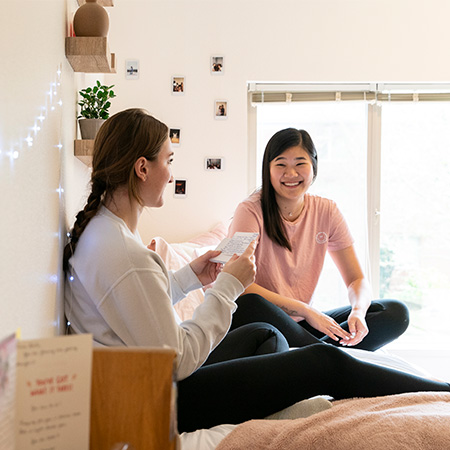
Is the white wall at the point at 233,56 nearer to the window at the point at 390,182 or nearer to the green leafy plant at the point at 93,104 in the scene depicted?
the window at the point at 390,182

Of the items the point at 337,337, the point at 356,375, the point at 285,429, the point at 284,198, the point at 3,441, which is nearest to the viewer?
the point at 3,441

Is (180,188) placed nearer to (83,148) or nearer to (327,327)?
(327,327)

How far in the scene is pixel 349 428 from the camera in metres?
1.08

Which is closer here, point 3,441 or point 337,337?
point 3,441

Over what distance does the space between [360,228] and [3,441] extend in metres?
2.97

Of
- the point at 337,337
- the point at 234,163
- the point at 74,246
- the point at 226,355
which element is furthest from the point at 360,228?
the point at 74,246

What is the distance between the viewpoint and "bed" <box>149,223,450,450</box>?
1.03m

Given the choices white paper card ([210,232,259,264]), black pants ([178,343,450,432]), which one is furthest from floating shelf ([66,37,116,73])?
black pants ([178,343,450,432])

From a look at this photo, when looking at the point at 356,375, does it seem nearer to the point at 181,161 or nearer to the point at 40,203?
the point at 40,203

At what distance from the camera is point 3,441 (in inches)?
21.9

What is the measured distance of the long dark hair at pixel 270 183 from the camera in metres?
2.31

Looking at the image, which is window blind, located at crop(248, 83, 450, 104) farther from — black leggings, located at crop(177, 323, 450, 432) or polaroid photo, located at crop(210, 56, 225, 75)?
black leggings, located at crop(177, 323, 450, 432)

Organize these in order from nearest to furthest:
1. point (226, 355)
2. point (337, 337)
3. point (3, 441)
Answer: point (3, 441) < point (226, 355) < point (337, 337)

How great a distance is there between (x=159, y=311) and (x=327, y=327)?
3.57 ft
